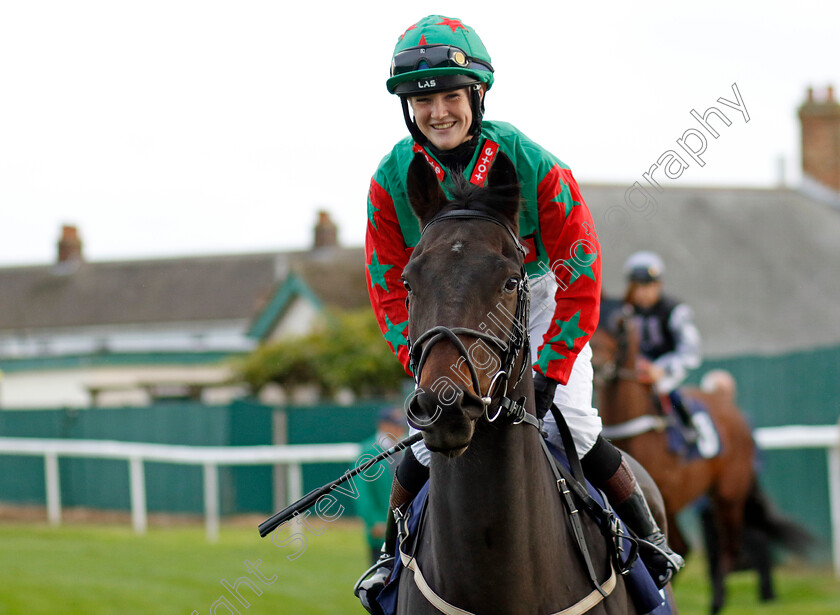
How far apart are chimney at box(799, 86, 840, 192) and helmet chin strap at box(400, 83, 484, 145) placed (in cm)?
2480

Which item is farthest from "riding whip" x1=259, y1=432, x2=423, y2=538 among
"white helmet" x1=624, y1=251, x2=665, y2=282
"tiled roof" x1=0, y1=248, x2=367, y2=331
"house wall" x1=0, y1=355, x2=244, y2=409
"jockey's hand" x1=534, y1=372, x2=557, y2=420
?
"tiled roof" x1=0, y1=248, x2=367, y2=331

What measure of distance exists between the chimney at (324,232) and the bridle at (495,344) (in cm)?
4120

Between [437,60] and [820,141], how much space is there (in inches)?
1038

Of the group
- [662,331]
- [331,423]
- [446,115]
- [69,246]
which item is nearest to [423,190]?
[446,115]

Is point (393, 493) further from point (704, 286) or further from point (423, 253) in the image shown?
point (704, 286)

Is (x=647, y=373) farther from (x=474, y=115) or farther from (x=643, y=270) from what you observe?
(x=474, y=115)

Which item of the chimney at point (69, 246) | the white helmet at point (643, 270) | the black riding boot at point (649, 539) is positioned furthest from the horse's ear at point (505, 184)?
the chimney at point (69, 246)

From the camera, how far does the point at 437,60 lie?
325 cm

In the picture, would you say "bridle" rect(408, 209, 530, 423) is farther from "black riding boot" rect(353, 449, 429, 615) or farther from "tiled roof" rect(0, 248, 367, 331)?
"tiled roof" rect(0, 248, 367, 331)

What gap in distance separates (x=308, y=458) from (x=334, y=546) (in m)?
1.56

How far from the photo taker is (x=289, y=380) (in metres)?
22.6

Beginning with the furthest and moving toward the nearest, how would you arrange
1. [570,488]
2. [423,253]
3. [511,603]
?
[570,488] → [511,603] → [423,253]

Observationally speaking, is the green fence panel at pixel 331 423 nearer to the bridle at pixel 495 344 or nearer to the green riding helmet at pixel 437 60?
the green riding helmet at pixel 437 60

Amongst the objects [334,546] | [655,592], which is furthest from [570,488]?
[334,546]
